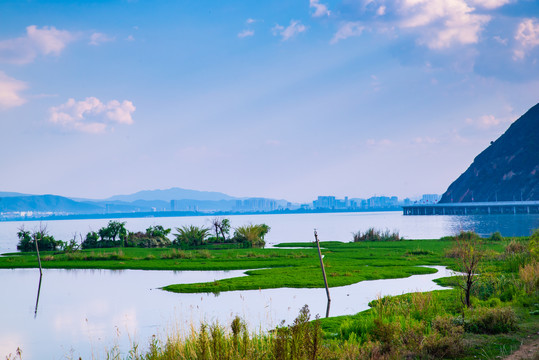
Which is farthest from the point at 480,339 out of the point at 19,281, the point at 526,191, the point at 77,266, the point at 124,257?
the point at 526,191

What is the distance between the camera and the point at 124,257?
34469 mm

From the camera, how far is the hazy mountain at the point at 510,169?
164 metres

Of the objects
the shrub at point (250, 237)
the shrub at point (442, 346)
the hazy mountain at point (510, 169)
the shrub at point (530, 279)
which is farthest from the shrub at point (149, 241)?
the hazy mountain at point (510, 169)

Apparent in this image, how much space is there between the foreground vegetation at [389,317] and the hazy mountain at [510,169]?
151 metres

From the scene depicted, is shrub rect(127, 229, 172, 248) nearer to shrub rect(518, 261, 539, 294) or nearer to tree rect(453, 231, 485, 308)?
tree rect(453, 231, 485, 308)

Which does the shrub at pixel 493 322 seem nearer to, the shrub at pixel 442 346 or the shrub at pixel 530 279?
the shrub at pixel 442 346

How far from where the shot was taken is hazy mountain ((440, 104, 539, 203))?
16425 centimetres

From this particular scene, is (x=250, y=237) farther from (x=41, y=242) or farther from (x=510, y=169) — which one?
(x=510, y=169)

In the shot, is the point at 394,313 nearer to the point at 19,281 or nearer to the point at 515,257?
the point at 515,257

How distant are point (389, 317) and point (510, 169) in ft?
581

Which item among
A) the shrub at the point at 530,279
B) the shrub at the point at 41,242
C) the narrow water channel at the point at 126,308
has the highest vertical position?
the shrub at the point at 530,279

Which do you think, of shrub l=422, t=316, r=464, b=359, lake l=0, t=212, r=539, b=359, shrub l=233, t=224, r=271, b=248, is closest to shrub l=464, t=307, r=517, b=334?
shrub l=422, t=316, r=464, b=359

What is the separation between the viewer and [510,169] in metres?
171

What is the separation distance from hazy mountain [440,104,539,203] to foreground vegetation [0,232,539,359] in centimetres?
15127
